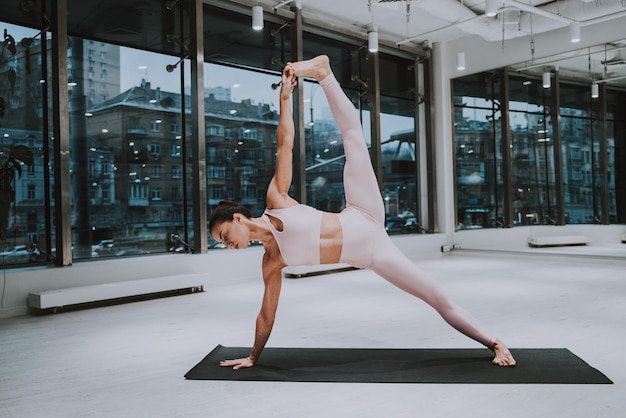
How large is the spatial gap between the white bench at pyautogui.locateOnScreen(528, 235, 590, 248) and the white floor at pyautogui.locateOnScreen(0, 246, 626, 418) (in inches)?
46.5

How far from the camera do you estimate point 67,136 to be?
5715mm

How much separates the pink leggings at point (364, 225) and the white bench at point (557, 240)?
6403 millimetres

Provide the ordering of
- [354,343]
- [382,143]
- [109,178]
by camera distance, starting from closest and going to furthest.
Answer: [354,343] < [109,178] < [382,143]

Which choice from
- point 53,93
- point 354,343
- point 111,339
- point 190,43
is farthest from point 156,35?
point 354,343

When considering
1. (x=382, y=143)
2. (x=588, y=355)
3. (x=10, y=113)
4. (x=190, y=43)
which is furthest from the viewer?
(x=382, y=143)

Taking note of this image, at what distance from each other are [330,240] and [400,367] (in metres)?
0.89

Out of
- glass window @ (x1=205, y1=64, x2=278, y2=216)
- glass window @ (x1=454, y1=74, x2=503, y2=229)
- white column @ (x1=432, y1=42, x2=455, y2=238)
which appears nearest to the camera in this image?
glass window @ (x1=205, y1=64, x2=278, y2=216)

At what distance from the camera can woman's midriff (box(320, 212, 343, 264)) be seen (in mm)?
2969

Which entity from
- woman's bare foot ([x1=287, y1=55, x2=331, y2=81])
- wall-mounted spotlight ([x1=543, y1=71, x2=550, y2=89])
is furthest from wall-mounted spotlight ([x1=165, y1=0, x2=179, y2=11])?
wall-mounted spotlight ([x1=543, y1=71, x2=550, y2=89])

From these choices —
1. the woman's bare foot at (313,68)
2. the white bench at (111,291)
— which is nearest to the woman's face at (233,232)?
the woman's bare foot at (313,68)

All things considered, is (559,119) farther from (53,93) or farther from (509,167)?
(53,93)

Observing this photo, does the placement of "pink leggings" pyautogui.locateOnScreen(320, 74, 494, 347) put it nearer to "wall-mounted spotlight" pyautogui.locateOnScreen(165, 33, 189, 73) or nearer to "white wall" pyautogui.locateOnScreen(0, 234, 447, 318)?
"white wall" pyautogui.locateOnScreen(0, 234, 447, 318)

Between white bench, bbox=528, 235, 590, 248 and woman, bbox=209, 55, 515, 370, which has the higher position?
woman, bbox=209, 55, 515, 370

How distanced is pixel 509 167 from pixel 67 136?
7.41 meters
